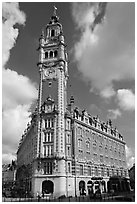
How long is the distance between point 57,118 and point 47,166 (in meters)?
11.0

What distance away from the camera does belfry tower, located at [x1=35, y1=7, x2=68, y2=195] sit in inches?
1890

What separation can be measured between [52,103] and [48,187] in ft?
62.5

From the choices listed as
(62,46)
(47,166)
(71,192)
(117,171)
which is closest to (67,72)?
(62,46)

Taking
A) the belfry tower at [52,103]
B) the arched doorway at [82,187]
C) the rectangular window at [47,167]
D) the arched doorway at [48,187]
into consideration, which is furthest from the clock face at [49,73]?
the arched doorway at [82,187]

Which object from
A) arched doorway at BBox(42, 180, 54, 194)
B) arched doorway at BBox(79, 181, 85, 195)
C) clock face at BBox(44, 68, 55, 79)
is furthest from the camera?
clock face at BBox(44, 68, 55, 79)

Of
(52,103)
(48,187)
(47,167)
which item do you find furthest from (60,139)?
(48,187)

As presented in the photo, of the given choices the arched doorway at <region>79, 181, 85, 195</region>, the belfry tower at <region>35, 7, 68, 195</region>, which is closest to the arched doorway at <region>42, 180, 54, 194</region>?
the belfry tower at <region>35, 7, 68, 195</region>

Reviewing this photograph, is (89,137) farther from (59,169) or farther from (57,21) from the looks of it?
(57,21)

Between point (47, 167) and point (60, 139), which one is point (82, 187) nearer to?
point (47, 167)

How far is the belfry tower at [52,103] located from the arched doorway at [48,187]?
1542 millimetres

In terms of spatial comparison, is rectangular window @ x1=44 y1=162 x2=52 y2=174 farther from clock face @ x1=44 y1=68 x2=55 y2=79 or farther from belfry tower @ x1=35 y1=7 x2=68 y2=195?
clock face @ x1=44 y1=68 x2=55 y2=79

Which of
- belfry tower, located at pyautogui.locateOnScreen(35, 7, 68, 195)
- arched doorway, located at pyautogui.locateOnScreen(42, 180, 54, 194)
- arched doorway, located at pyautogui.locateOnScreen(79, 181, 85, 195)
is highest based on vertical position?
belfry tower, located at pyautogui.locateOnScreen(35, 7, 68, 195)

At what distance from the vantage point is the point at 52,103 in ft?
174

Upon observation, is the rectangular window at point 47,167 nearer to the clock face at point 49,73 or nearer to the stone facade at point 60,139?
the stone facade at point 60,139
